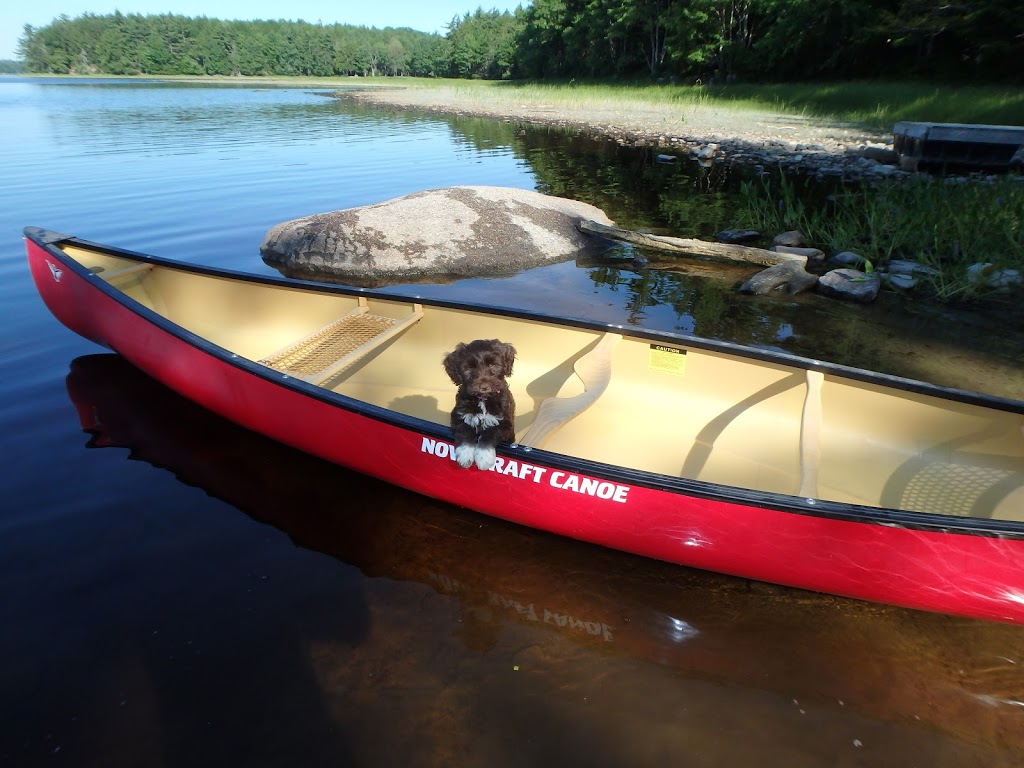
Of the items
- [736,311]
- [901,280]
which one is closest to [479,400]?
[736,311]

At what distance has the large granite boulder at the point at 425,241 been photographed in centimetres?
1076

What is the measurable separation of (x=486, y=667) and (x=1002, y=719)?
2963 millimetres

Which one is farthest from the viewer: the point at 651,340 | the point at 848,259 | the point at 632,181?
the point at 632,181

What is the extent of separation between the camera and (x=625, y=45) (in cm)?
6462

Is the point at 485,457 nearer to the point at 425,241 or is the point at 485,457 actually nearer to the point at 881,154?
the point at 425,241

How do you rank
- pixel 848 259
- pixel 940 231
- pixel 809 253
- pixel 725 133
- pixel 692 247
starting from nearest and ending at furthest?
pixel 940 231 < pixel 848 259 < pixel 809 253 < pixel 692 247 < pixel 725 133

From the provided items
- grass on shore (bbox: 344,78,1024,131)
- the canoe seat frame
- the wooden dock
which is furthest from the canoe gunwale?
grass on shore (bbox: 344,78,1024,131)

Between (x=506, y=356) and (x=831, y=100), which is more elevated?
(x=831, y=100)

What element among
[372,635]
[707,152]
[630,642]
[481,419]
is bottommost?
[630,642]

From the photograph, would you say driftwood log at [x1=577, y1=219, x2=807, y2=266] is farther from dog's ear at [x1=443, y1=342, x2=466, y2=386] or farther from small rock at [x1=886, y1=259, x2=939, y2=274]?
dog's ear at [x1=443, y1=342, x2=466, y2=386]

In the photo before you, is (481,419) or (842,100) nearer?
(481,419)

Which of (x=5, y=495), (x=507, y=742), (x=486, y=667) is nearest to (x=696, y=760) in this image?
(x=507, y=742)

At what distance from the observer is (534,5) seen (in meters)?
76.6

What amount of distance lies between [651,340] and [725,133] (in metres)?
26.1
